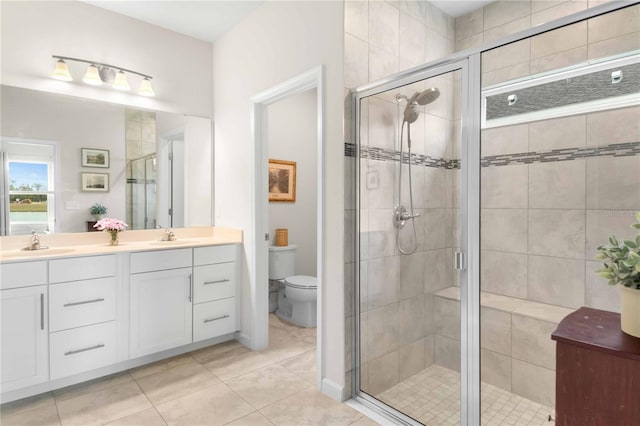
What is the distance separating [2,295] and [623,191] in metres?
3.42

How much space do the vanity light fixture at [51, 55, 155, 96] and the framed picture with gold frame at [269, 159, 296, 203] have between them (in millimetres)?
1480

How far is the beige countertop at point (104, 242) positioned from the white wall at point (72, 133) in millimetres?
100

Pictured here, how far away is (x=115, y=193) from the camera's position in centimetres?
283

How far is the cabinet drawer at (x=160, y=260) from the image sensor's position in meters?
2.51

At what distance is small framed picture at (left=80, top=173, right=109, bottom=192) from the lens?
2.70 metres

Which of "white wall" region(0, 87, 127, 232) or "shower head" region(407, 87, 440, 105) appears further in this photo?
"white wall" region(0, 87, 127, 232)

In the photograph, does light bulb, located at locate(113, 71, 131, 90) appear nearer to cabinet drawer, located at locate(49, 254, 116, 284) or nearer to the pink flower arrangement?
the pink flower arrangement

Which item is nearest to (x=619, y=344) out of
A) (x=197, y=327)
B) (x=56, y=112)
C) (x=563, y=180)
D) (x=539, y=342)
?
(x=539, y=342)

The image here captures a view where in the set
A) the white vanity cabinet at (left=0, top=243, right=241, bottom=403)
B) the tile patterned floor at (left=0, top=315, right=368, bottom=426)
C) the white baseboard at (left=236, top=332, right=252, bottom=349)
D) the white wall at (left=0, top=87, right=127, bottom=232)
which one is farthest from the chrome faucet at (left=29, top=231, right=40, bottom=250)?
the white baseboard at (left=236, top=332, right=252, bottom=349)

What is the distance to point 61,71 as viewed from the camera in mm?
2547

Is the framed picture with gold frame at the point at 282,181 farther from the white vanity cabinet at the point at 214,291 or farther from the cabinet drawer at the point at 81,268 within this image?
the cabinet drawer at the point at 81,268

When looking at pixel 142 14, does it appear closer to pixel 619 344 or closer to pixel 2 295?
pixel 2 295

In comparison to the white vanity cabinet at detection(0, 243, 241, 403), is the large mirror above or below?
above

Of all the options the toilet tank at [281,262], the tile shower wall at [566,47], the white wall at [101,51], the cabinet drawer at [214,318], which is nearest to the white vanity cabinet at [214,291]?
the cabinet drawer at [214,318]
